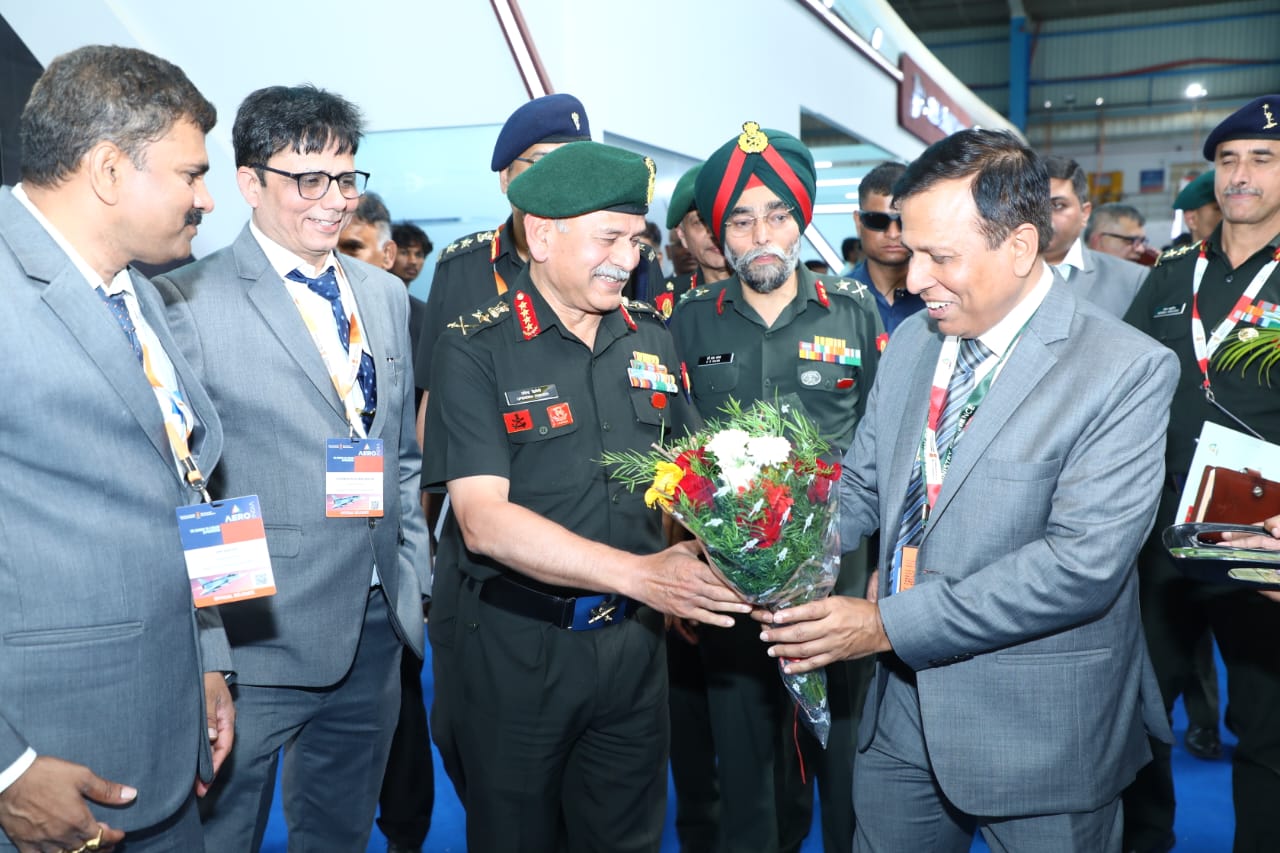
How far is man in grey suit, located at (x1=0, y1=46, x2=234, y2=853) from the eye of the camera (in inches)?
56.4

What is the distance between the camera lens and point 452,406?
1996 millimetres

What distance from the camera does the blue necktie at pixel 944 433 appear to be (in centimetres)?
187

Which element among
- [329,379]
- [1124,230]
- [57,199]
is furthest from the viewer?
[1124,230]

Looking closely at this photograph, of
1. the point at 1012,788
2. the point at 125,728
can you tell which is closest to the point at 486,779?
the point at 125,728

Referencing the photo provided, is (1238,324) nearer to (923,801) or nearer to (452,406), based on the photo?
(923,801)

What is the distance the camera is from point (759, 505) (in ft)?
5.15

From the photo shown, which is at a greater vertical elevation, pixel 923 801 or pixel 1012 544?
pixel 1012 544

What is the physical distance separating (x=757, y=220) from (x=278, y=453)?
1.54 metres

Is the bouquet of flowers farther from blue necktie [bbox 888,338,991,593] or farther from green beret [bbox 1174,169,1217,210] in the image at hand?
green beret [bbox 1174,169,1217,210]

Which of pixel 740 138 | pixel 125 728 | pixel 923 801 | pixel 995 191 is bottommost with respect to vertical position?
pixel 923 801

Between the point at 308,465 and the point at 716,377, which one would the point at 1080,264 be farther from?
the point at 308,465

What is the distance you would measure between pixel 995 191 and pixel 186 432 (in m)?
1.51

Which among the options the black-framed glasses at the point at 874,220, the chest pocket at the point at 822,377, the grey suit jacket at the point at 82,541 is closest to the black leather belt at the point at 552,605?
the grey suit jacket at the point at 82,541

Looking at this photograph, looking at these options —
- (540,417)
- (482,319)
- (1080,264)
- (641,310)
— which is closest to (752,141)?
(641,310)
